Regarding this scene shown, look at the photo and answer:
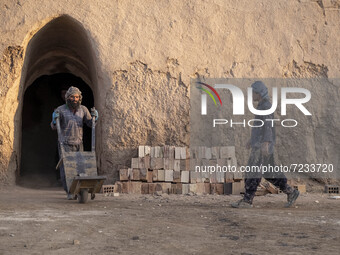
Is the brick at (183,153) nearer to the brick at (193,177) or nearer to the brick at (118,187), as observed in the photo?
the brick at (193,177)

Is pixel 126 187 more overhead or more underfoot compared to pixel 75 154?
more underfoot

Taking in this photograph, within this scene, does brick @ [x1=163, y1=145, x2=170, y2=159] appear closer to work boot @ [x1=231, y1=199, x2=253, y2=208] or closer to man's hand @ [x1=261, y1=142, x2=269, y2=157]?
work boot @ [x1=231, y1=199, x2=253, y2=208]

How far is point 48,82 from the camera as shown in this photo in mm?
14672

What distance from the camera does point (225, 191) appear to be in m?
8.71

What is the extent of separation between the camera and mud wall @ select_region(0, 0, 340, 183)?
912 cm

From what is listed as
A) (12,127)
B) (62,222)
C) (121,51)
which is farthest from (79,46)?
(62,222)

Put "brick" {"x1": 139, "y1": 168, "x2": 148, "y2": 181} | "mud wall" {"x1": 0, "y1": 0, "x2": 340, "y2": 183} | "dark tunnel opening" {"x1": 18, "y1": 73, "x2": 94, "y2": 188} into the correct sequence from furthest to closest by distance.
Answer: "dark tunnel opening" {"x1": 18, "y1": 73, "x2": 94, "y2": 188}
"mud wall" {"x1": 0, "y1": 0, "x2": 340, "y2": 183}
"brick" {"x1": 139, "y1": 168, "x2": 148, "y2": 181}

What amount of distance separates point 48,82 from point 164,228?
10684mm

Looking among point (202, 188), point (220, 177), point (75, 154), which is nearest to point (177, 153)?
point (202, 188)

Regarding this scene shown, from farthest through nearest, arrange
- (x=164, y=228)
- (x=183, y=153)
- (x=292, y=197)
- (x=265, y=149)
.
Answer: (x=183, y=153), (x=292, y=197), (x=265, y=149), (x=164, y=228)

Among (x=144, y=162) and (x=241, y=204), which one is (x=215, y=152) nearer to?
(x=144, y=162)

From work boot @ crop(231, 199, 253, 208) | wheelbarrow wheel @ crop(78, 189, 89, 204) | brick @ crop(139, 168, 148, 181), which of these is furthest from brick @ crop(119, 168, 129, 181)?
work boot @ crop(231, 199, 253, 208)

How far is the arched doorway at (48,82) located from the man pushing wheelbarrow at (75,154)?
7.44ft

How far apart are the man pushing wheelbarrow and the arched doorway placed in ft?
7.44
